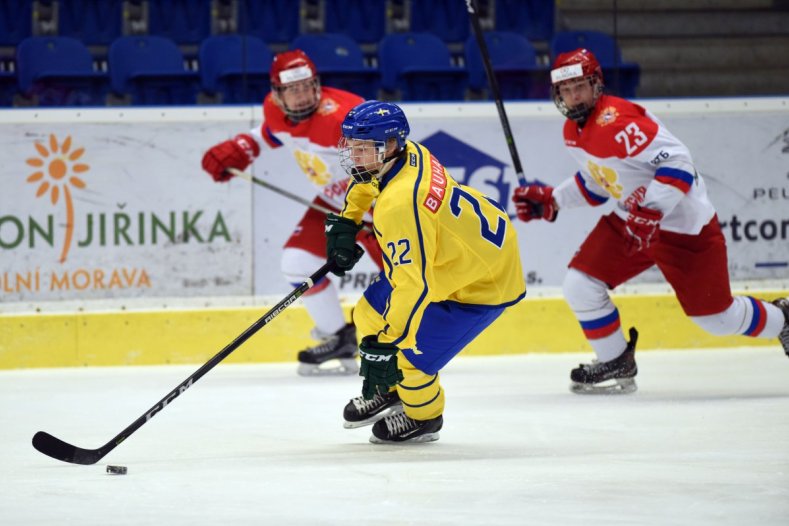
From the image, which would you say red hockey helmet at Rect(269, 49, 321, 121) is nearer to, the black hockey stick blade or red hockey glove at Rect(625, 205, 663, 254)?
red hockey glove at Rect(625, 205, 663, 254)

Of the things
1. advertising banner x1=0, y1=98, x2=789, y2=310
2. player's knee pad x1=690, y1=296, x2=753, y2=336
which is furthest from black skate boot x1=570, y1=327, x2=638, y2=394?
advertising banner x1=0, y1=98, x2=789, y2=310

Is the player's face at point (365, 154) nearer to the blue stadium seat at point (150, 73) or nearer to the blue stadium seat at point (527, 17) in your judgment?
the blue stadium seat at point (150, 73)

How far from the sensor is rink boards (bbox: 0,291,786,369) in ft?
19.3

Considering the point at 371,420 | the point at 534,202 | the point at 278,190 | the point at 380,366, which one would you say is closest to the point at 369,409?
the point at 371,420

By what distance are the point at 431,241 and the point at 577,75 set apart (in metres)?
1.57

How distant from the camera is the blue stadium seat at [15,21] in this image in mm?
6391

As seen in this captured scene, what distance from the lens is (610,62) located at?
669cm

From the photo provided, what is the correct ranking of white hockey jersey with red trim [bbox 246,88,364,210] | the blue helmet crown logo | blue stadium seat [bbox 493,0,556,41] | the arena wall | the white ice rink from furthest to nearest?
blue stadium seat [bbox 493,0,556,41] → the arena wall → white hockey jersey with red trim [bbox 246,88,364,210] → the blue helmet crown logo → the white ice rink

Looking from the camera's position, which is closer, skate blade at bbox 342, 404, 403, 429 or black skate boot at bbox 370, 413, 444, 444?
black skate boot at bbox 370, 413, 444, 444

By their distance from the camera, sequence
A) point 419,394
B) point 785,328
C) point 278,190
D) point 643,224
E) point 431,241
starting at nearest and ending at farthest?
1. point 431,241
2. point 419,394
3. point 643,224
4. point 785,328
5. point 278,190

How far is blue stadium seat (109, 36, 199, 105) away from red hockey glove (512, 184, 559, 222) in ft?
7.50

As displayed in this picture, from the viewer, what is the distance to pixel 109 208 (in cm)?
612

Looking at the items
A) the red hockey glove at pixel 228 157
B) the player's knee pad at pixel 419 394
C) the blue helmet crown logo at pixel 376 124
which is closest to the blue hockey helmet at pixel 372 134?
the blue helmet crown logo at pixel 376 124

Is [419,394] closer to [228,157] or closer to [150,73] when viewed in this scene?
[228,157]
